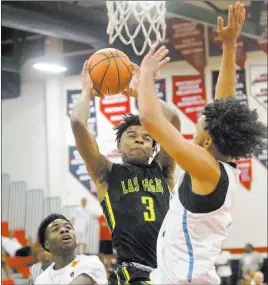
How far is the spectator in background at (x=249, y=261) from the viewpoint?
13125 millimetres

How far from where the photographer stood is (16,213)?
15.8 meters

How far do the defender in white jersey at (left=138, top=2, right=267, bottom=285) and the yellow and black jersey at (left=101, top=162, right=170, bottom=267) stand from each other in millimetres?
769

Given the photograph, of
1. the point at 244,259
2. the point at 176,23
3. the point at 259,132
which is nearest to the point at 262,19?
the point at 176,23

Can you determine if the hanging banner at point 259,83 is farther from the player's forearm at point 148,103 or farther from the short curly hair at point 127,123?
the player's forearm at point 148,103

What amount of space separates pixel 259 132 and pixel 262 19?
1081 centimetres

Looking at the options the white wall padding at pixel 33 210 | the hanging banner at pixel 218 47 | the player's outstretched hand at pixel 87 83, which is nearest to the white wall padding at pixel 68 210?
the white wall padding at pixel 33 210

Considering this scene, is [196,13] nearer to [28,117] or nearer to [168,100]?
[168,100]

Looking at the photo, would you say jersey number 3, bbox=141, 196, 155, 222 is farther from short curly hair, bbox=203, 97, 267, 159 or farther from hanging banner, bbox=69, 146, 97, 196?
hanging banner, bbox=69, 146, 97, 196

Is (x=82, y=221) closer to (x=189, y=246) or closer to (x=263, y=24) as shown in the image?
(x=263, y=24)

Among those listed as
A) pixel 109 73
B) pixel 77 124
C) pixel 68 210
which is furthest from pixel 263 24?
pixel 77 124

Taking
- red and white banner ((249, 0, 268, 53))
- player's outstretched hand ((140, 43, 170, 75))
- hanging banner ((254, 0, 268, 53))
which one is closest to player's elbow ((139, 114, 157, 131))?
player's outstretched hand ((140, 43, 170, 75))

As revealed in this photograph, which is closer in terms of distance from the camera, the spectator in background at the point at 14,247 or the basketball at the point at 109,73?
the basketball at the point at 109,73

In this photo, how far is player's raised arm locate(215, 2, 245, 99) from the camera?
3.83m

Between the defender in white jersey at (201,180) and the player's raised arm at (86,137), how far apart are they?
0.86m
